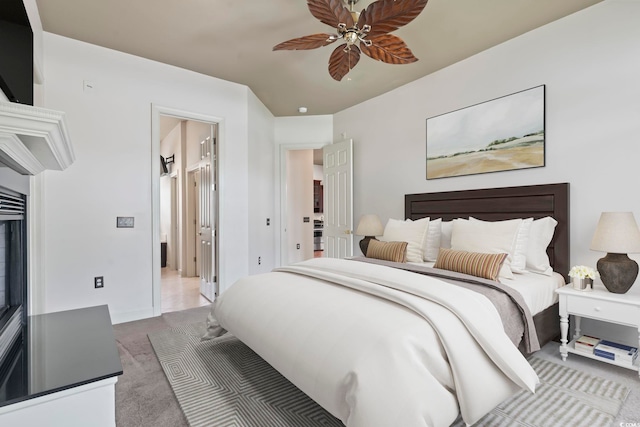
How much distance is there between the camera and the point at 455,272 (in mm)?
2387

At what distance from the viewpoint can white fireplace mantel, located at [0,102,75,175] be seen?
112cm

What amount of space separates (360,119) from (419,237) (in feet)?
7.14

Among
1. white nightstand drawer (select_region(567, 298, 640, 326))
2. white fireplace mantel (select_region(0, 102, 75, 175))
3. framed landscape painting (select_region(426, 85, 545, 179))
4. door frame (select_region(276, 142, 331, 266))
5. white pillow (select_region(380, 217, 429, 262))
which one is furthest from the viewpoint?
door frame (select_region(276, 142, 331, 266))

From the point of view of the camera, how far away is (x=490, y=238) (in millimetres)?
2586

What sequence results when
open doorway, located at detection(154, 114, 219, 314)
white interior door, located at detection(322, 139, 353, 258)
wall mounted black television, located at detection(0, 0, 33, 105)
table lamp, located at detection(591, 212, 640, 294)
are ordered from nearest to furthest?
1. wall mounted black television, located at detection(0, 0, 33, 105)
2. table lamp, located at detection(591, 212, 640, 294)
3. open doorway, located at detection(154, 114, 219, 314)
4. white interior door, located at detection(322, 139, 353, 258)

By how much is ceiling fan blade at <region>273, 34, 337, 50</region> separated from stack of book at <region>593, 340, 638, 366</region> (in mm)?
2821

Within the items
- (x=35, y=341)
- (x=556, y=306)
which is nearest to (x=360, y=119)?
(x=556, y=306)

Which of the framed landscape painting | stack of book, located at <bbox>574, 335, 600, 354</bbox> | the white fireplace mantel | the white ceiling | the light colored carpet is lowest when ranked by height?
the light colored carpet

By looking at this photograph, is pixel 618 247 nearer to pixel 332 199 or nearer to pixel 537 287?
pixel 537 287

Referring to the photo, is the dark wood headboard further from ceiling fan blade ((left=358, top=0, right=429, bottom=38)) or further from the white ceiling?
ceiling fan blade ((left=358, top=0, right=429, bottom=38))

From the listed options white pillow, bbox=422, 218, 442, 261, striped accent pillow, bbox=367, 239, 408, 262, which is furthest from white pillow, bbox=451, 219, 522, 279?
striped accent pillow, bbox=367, 239, 408, 262

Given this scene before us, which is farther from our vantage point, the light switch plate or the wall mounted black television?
the light switch plate

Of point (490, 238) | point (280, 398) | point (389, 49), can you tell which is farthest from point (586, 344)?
point (389, 49)

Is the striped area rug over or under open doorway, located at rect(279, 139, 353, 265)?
under
